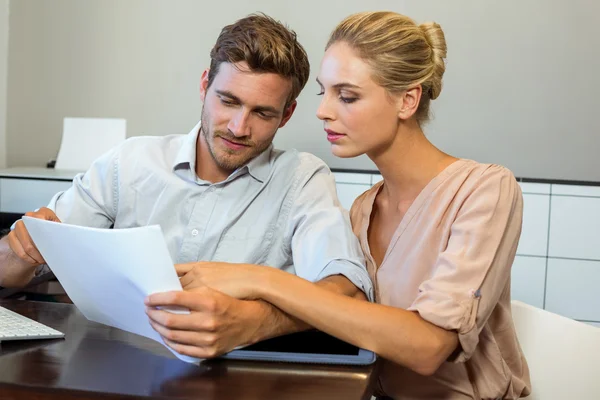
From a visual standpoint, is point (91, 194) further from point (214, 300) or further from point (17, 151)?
point (17, 151)

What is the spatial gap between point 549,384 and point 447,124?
180 cm

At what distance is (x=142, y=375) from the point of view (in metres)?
1.03

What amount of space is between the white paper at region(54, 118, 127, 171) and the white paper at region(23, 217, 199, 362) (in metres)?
2.09

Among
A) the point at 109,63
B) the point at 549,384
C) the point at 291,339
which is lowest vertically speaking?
the point at 549,384

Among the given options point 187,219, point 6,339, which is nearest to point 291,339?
point 6,339

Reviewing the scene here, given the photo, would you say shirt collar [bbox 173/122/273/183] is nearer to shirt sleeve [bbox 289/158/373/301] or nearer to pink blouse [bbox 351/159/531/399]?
shirt sleeve [bbox 289/158/373/301]

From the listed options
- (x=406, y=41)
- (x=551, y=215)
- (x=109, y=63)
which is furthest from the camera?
(x=109, y=63)

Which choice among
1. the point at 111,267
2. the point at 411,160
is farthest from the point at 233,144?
the point at 111,267

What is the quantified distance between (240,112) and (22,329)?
0.66 metres

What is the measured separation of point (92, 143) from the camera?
10.8ft

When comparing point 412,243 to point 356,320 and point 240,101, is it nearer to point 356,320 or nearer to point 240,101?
point 356,320

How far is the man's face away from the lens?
5.27 ft

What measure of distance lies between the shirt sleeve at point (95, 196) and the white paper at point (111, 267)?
0.49 meters

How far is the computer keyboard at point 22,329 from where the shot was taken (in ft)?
3.76
